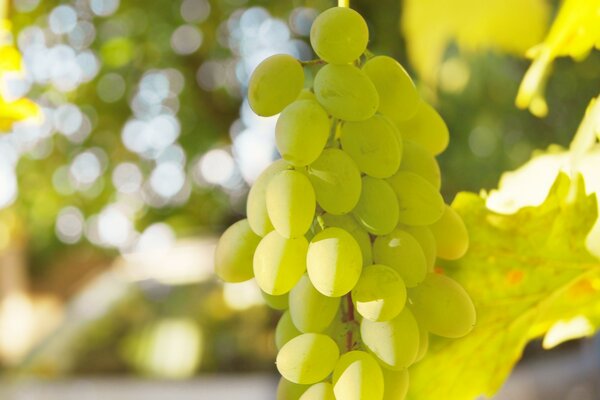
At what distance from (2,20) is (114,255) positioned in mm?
3951

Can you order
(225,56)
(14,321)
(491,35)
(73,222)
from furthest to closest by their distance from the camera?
(73,222), (14,321), (225,56), (491,35)

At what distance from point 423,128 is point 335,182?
2.4 inches

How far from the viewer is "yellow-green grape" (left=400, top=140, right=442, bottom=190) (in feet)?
0.96

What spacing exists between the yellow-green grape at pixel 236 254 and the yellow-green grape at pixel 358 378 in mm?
50

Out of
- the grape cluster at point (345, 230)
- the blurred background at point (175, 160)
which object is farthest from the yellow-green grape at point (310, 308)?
the blurred background at point (175, 160)

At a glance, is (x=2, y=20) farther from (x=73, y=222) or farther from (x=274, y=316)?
(x=73, y=222)

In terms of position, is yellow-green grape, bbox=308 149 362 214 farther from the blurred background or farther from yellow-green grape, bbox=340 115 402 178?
the blurred background

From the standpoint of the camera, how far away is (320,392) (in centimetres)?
27

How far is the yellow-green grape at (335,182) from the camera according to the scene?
0.26 metres

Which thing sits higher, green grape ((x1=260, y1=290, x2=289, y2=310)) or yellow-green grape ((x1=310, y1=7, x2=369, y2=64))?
yellow-green grape ((x1=310, y1=7, x2=369, y2=64))

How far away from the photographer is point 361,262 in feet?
0.86

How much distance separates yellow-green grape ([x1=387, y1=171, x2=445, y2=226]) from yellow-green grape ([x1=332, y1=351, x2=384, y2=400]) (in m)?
0.05

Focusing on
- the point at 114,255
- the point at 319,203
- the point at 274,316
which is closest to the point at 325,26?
the point at 319,203

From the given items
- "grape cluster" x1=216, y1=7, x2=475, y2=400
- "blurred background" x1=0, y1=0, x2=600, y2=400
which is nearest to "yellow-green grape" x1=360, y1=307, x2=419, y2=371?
"grape cluster" x1=216, y1=7, x2=475, y2=400
